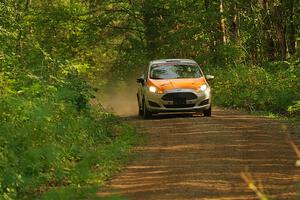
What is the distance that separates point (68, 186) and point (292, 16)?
2318 centimetres

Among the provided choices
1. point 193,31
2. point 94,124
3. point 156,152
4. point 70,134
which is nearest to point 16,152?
point 70,134

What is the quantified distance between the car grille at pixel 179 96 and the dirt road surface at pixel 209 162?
1201 mm

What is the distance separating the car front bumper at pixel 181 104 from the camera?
18.1 meters

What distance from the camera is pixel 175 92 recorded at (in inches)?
715

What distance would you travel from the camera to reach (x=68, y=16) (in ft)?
122

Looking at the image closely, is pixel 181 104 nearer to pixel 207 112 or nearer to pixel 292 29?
pixel 207 112

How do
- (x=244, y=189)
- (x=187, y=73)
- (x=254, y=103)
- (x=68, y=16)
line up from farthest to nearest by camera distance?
(x=68, y=16)
(x=254, y=103)
(x=187, y=73)
(x=244, y=189)

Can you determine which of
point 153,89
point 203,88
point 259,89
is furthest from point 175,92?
point 259,89

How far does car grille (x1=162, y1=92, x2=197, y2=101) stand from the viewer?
18078 millimetres

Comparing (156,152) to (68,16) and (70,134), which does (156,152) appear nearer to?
(70,134)

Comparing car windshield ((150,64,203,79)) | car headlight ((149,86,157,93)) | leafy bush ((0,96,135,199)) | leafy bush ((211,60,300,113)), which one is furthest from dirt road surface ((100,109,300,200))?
leafy bush ((211,60,300,113))

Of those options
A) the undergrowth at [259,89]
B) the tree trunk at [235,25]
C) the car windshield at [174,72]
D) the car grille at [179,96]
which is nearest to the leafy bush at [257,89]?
the undergrowth at [259,89]

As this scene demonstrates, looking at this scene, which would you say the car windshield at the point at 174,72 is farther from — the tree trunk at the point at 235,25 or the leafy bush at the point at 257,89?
the tree trunk at the point at 235,25

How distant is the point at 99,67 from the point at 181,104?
102 feet
